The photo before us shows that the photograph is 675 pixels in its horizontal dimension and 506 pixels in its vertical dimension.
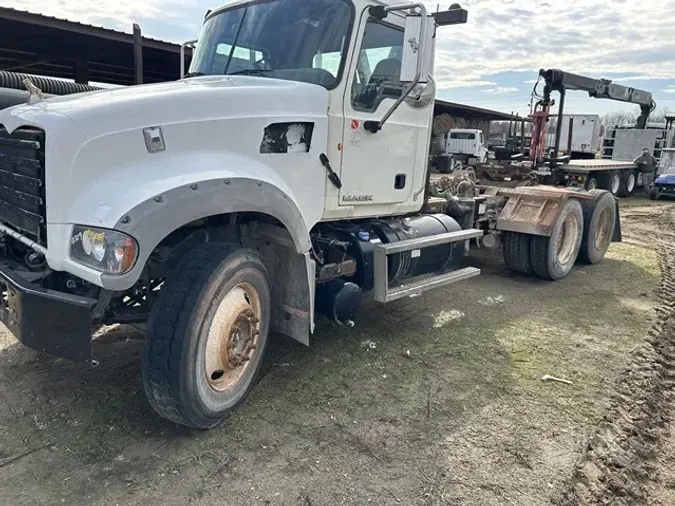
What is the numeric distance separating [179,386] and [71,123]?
1408 millimetres

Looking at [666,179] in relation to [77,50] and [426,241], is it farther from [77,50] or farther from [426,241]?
[77,50]

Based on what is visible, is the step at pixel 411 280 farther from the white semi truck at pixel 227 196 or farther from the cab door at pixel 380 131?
the cab door at pixel 380 131

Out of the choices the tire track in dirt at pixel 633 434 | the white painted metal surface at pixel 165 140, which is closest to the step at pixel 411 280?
the white painted metal surface at pixel 165 140

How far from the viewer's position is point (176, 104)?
9.73 feet

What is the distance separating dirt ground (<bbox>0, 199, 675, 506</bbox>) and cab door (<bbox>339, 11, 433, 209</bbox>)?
1287 mm

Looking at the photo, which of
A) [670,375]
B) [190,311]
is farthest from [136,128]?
Answer: [670,375]

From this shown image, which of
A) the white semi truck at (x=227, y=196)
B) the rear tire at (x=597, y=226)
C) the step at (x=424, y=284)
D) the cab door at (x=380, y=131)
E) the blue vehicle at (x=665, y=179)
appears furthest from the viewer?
the blue vehicle at (x=665, y=179)

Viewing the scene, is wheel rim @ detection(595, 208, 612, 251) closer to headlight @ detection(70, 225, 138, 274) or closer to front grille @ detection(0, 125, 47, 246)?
headlight @ detection(70, 225, 138, 274)

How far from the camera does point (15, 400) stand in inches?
133

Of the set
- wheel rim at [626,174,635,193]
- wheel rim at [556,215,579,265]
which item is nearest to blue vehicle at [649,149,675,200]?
wheel rim at [626,174,635,193]

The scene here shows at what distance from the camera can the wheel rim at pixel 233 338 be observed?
3.04 m

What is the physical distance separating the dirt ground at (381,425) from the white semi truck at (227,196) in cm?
34

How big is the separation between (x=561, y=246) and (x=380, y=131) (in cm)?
400

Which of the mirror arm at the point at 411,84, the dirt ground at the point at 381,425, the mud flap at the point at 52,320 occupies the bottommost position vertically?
the dirt ground at the point at 381,425
